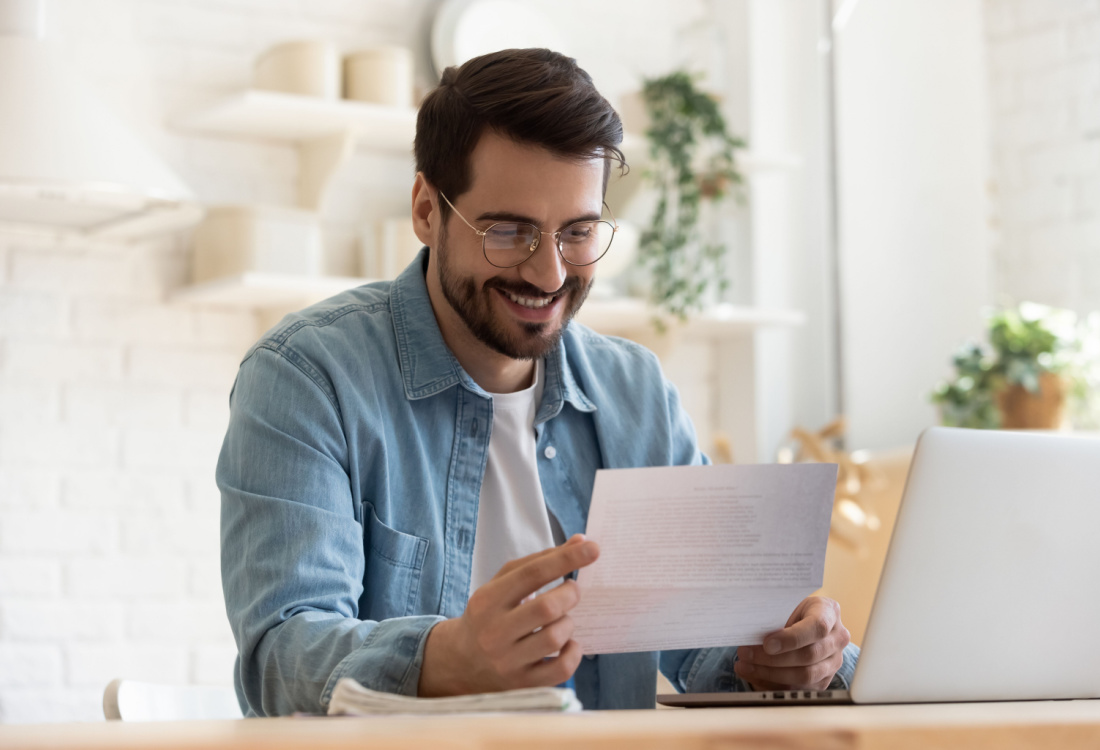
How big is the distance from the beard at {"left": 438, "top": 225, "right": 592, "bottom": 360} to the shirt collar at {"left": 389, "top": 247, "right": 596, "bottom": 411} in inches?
1.6

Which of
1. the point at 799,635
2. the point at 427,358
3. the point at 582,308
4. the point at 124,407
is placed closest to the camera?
the point at 799,635

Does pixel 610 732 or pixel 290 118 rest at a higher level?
pixel 290 118

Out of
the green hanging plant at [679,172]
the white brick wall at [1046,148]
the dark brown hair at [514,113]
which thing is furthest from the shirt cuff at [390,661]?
the white brick wall at [1046,148]

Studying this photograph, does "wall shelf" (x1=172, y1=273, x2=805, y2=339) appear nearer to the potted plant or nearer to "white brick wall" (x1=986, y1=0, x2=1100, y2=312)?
the potted plant

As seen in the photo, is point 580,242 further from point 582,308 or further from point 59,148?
point 582,308

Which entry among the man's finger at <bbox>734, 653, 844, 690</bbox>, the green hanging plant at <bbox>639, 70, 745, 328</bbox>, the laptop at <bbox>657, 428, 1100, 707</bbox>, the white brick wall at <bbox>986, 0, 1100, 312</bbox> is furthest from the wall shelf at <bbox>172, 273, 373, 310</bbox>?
the white brick wall at <bbox>986, 0, 1100, 312</bbox>

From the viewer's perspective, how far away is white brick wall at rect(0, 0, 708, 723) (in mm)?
Result: 2396

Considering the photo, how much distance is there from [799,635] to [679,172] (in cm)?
188

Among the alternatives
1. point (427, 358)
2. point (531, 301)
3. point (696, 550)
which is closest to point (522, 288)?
point (531, 301)

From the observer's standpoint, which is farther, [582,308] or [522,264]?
[582,308]

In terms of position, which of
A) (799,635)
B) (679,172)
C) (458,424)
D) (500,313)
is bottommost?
(799,635)

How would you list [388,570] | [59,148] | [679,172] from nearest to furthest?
[388,570] < [59,148] < [679,172]

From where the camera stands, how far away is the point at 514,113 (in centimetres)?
140

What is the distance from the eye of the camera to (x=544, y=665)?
38.7 inches
